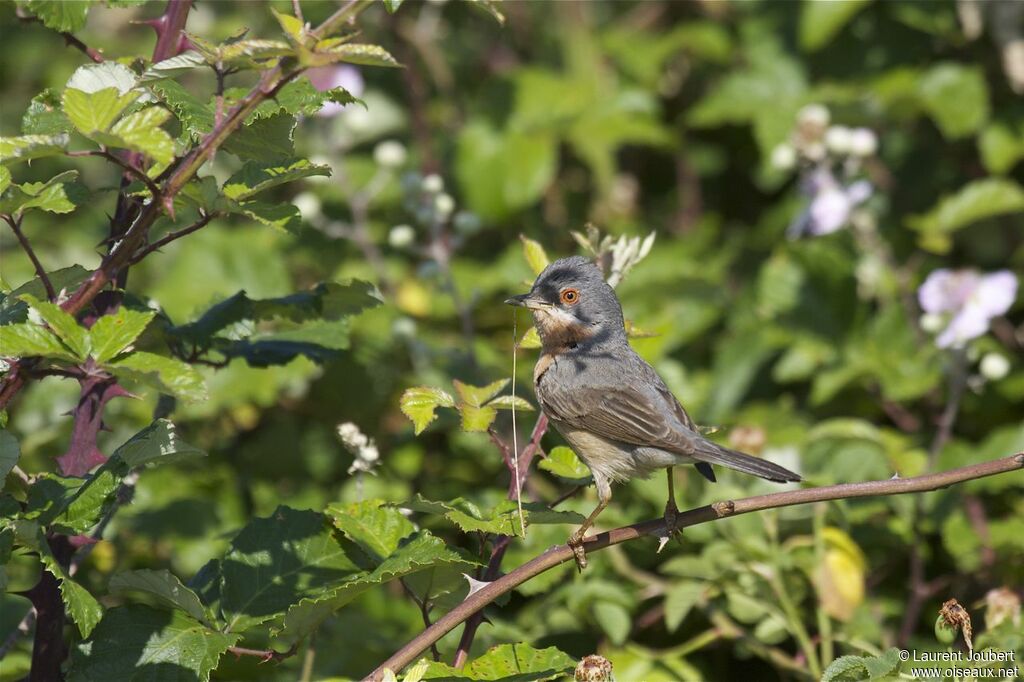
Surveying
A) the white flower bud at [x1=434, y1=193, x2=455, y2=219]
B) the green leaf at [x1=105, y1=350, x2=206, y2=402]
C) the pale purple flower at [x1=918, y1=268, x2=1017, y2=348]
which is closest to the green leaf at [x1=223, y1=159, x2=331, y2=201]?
the green leaf at [x1=105, y1=350, x2=206, y2=402]

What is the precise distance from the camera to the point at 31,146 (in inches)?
79.3

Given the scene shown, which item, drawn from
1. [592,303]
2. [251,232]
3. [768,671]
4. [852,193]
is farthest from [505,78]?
[768,671]

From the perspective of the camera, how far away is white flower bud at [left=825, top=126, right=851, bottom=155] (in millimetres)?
4551

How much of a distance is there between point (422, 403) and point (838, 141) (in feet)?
8.85

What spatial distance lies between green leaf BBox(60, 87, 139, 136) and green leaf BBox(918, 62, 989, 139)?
→ 3.93 m

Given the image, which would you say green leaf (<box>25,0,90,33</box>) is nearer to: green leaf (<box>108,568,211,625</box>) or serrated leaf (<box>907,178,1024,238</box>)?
green leaf (<box>108,568,211,625</box>)

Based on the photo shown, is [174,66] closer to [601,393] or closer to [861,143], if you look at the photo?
[601,393]

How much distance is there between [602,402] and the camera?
10.0 feet

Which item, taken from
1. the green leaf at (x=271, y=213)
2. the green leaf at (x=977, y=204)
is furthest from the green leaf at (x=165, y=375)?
the green leaf at (x=977, y=204)

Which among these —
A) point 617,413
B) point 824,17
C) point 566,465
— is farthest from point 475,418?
point 824,17

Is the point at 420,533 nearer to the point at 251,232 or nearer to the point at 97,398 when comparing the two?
the point at 97,398

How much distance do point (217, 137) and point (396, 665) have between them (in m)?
1.13

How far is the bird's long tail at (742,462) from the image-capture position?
2.42 m

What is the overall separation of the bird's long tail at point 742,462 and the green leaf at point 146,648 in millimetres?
1197
